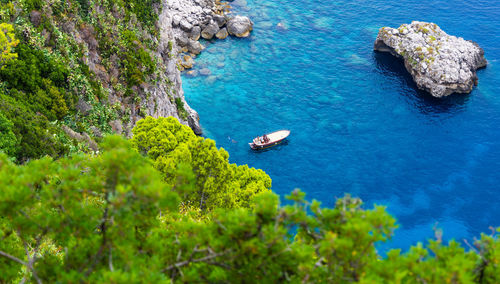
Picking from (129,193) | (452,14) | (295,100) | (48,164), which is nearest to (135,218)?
(129,193)

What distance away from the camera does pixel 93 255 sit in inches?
612

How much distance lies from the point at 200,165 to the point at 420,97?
51420 mm

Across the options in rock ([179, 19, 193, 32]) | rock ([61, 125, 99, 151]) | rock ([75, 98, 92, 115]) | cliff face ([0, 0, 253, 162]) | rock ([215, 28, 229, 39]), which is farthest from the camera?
rock ([215, 28, 229, 39])

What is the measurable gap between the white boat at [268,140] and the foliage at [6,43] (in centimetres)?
3578

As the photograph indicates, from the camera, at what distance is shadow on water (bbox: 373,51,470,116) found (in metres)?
70.4

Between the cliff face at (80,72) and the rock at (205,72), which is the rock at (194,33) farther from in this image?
the cliff face at (80,72)

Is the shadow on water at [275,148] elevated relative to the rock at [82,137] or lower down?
lower down

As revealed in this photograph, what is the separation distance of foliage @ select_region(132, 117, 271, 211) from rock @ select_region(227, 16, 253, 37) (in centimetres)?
4917

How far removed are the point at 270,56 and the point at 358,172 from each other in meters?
33.1

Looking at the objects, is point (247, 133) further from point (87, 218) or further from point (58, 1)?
point (87, 218)

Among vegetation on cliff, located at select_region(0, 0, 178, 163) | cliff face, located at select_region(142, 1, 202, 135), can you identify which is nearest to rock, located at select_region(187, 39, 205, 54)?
cliff face, located at select_region(142, 1, 202, 135)

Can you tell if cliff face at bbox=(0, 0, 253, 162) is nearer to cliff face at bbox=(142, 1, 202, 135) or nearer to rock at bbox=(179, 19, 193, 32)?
cliff face at bbox=(142, 1, 202, 135)

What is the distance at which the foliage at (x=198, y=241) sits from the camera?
45.5 ft

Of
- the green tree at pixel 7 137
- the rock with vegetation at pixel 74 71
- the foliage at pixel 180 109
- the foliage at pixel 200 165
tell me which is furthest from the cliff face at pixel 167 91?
the green tree at pixel 7 137
